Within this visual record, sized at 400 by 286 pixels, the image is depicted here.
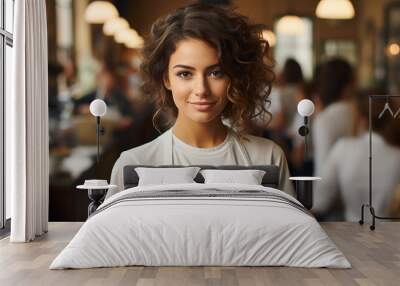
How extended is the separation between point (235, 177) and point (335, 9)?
7.66 feet

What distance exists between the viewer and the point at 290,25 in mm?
7598

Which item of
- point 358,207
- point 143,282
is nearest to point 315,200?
point 358,207

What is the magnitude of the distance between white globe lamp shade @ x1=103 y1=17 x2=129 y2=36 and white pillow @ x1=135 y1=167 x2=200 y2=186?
1667 mm

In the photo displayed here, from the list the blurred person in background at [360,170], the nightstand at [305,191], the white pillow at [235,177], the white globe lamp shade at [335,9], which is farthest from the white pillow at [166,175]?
the white globe lamp shade at [335,9]

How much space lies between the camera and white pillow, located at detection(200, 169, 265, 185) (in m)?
6.72

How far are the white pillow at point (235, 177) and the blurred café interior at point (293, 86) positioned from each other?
81 cm

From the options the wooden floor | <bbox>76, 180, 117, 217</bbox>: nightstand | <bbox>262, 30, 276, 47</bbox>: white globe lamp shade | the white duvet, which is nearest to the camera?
the wooden floor

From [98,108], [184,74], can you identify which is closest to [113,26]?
[98,108]

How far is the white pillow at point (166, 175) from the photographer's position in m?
6.77

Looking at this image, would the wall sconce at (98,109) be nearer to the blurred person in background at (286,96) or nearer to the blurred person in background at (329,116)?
the blurred person in background at (286,96)

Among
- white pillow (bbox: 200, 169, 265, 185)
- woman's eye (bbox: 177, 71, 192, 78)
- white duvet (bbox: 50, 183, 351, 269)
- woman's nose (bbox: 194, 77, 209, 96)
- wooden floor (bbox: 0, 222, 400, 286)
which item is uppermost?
woman's eye (bbox: 177, 71, 192, 78)

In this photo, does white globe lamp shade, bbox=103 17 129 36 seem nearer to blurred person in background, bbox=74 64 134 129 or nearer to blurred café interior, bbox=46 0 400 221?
blurred café interior, bbox=46 0 400 221

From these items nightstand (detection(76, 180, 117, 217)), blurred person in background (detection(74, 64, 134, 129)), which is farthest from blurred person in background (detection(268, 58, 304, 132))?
nightstand (detection(76, 180, 117, 217))

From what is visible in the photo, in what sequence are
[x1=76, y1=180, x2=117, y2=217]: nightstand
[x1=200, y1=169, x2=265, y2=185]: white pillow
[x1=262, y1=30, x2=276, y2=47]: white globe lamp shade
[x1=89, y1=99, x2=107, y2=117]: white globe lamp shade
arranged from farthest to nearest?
1. [x1=262, y1=30, x2=276, y2=47]: white globe lamp shade
2. [x1=89, y1=99, x2=107, y2=117]: white globe lamp shade
3. [x1=76, y1=180, x2=117, y2=217]: nightstand
4. [x1=200, y1=169, x2=265, y2=185]: white pillow
